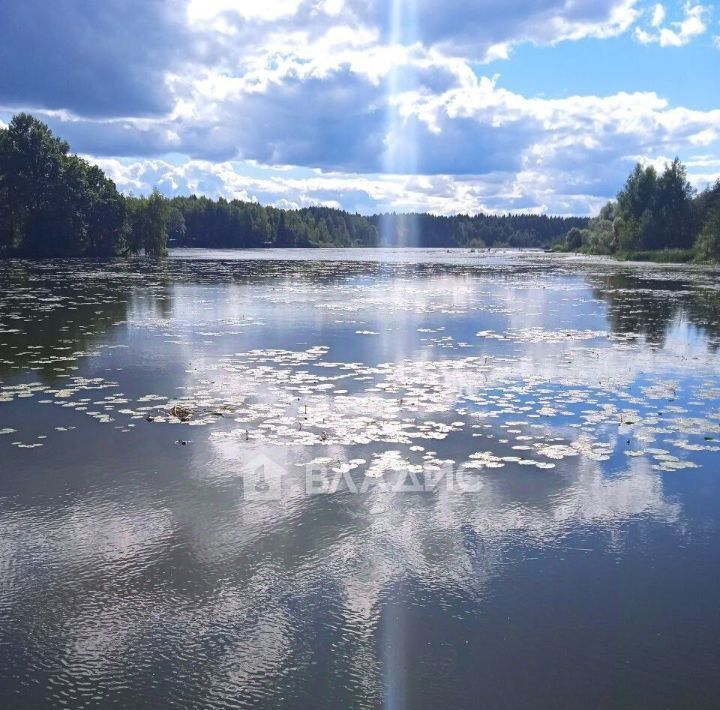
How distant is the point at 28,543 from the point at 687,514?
660 cm

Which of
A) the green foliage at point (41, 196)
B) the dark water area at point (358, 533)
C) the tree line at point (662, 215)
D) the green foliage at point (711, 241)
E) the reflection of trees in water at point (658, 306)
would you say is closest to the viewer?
the dark water area at point (358, 533)

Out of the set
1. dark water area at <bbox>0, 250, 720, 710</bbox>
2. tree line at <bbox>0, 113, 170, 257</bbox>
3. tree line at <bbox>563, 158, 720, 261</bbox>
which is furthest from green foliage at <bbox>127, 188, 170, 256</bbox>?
dark water area at <bbox>0, 250, 720, 710</bbox>

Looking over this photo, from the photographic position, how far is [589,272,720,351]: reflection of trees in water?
20734 mm

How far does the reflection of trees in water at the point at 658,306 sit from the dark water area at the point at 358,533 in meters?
5.79

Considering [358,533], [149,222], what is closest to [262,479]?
[358,533]

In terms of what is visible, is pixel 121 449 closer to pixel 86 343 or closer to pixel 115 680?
pixel 115 680

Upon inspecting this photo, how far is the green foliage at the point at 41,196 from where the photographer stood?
237 ft

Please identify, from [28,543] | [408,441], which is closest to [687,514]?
[408,441]

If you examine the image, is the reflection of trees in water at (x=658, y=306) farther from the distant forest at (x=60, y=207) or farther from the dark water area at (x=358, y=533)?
the distant forest at (x=60, y=207)

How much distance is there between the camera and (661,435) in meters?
9.85

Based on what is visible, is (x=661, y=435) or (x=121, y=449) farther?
(x=661, y=435)

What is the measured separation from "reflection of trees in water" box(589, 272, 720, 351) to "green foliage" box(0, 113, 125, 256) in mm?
57473

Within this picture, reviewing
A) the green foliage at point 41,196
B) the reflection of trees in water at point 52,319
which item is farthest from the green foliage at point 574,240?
the reflection of trees in water at point 52,319

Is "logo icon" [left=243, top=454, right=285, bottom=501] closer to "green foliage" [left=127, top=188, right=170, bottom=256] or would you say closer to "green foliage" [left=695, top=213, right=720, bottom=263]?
"green foliage" [left=695, top=213, right=720, bottom=263]
